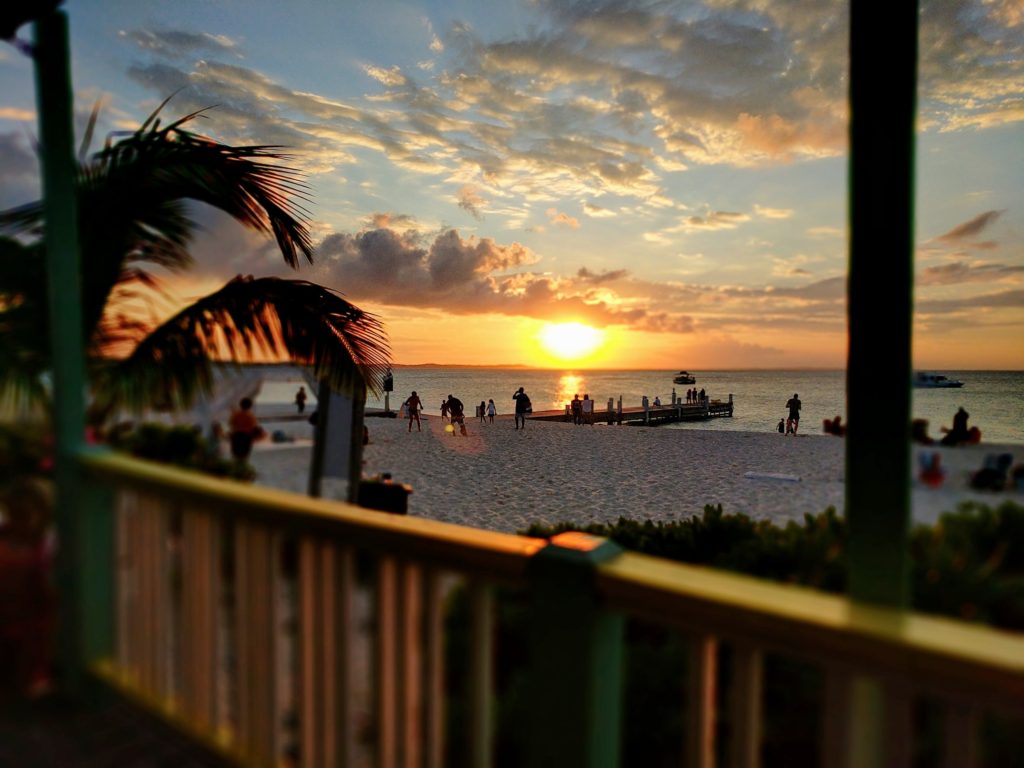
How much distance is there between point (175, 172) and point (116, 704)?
134 inches

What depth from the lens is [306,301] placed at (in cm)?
440

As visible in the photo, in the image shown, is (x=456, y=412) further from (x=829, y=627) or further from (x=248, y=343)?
(x=829, y=627)

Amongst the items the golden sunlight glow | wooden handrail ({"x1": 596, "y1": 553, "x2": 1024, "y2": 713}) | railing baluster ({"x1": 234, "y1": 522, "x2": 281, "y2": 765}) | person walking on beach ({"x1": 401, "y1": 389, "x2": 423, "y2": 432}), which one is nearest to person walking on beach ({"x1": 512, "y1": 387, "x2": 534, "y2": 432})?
person walking on beach ({"x1": 401, "y1": 389, "x2": 423, "y2": 432})

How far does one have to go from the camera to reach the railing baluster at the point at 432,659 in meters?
1.38

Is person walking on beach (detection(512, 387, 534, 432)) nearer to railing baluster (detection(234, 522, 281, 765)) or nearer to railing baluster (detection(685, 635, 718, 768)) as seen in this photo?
railing baluster (detection(234, 522, 281, 765))

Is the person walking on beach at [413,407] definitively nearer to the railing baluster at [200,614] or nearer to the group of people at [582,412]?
the group of people at [582,412]

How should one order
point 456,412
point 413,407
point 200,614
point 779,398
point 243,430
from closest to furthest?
1. point 200,614
2. point 243,430
3. point 456,412
4. point 413,407
5. point 779,398

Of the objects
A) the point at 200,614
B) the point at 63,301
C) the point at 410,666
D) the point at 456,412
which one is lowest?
the point at 456,412

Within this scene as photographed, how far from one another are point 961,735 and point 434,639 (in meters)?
0.97

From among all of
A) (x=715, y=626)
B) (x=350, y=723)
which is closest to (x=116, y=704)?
(x=350, y=723)

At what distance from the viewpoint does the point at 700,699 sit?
3.52ft

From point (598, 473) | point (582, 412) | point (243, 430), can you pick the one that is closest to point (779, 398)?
point (582, 412)

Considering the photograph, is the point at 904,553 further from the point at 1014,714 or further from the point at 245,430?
the point at 245,430

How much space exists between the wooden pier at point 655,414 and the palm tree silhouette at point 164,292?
104 feet
